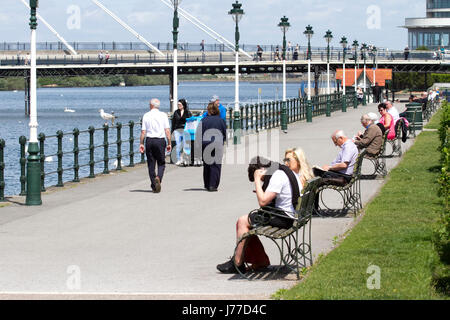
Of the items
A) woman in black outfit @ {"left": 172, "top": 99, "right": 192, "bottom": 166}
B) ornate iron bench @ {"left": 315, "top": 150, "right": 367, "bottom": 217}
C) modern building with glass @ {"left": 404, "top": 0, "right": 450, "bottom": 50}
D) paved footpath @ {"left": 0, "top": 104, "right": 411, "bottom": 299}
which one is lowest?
paved footpath @ {"left": 0, "top": 104, "right": 411, "bottom": 299}

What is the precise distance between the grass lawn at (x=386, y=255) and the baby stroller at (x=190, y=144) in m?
7.00

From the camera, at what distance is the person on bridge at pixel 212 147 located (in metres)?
16.9

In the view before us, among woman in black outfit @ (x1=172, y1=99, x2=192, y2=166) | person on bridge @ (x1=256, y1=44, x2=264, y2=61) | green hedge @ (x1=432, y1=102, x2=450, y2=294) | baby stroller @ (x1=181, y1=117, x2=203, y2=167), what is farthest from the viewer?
person on bridge @ (x1=256, y1=44, x2=264, y2=61)

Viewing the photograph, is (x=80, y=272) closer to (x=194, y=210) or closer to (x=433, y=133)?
(x=194, y=210)

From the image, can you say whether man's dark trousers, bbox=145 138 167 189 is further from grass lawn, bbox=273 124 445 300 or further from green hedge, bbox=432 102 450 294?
green hedge, bbox=432 102 450 294

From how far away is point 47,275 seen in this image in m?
9.43

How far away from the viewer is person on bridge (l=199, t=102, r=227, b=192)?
55.4 ft

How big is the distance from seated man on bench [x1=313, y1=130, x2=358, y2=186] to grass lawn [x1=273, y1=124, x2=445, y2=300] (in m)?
0.61

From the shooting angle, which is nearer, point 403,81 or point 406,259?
point 406,259

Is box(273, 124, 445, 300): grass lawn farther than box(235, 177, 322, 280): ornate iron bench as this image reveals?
No

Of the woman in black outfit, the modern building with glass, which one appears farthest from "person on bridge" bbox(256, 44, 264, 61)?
the woman in black outfit

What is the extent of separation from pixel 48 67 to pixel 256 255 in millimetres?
104177
